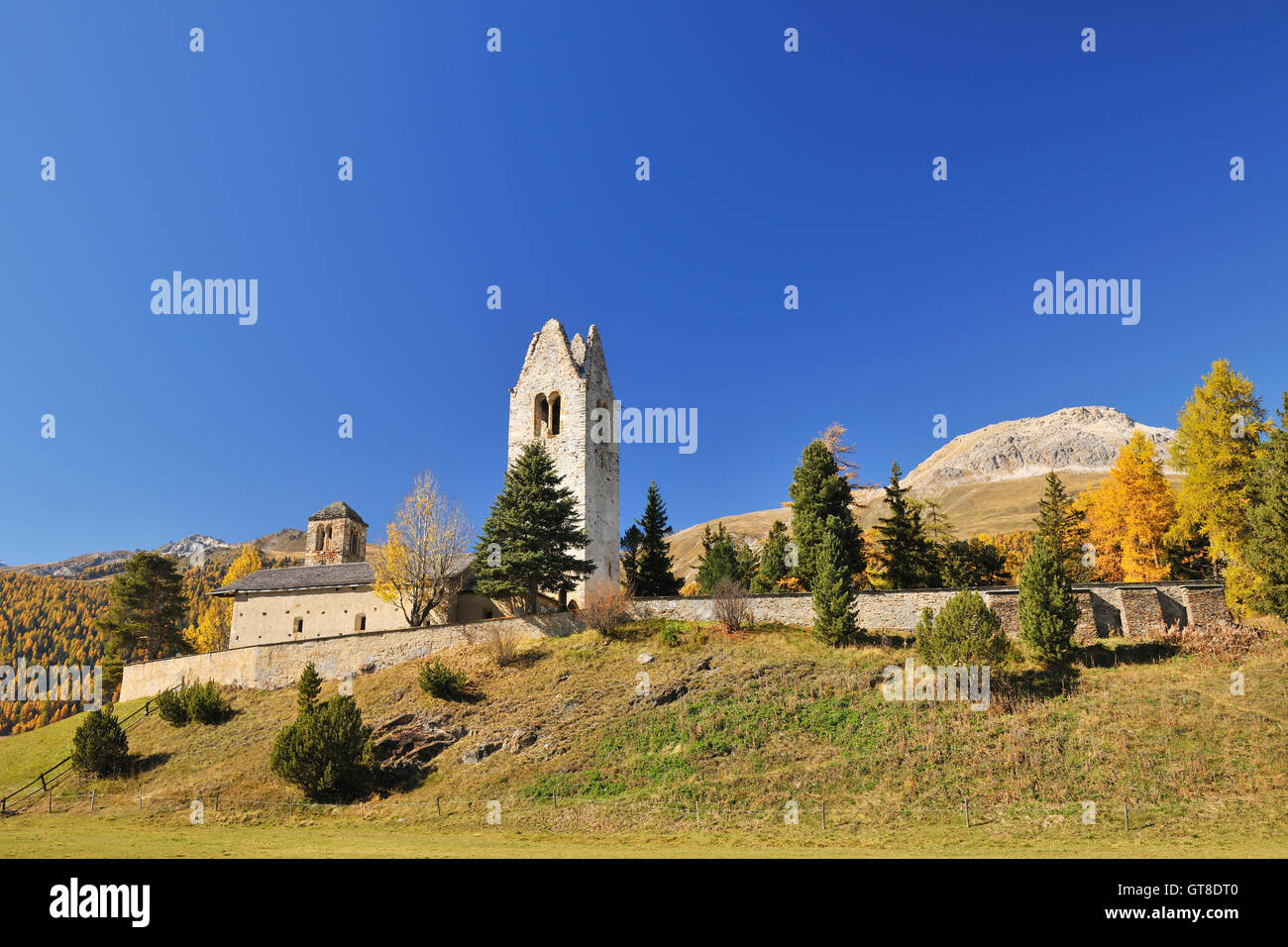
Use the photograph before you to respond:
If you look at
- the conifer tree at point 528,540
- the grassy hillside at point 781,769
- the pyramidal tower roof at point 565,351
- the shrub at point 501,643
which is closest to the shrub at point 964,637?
the grassy hillside at point 781,769

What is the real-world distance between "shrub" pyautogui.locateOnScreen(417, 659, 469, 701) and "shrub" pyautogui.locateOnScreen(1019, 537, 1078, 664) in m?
22.4

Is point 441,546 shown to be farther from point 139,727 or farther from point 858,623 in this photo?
point 858,623

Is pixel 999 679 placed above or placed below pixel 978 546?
below

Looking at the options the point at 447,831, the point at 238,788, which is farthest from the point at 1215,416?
the point at 238,788

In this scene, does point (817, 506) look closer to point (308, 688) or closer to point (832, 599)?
point (832, 599)

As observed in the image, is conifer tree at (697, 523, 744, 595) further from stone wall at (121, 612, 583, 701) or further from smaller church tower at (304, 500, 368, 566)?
smaller church tower at (304, 500, 368, 566)

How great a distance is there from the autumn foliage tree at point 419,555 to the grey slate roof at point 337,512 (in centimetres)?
2196

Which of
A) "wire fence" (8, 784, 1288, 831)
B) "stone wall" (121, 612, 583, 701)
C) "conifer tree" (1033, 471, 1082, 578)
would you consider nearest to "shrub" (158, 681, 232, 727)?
"stone wall" (121, 612, 583, 701)

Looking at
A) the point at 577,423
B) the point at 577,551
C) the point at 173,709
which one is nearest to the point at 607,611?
the point at 577,551

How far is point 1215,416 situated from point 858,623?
18.3 meters

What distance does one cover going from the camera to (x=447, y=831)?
780 inches

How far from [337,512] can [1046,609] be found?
52.2 meters

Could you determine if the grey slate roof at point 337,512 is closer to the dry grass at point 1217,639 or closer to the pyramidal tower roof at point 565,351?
the pyramidal tower roof at point 565,351
